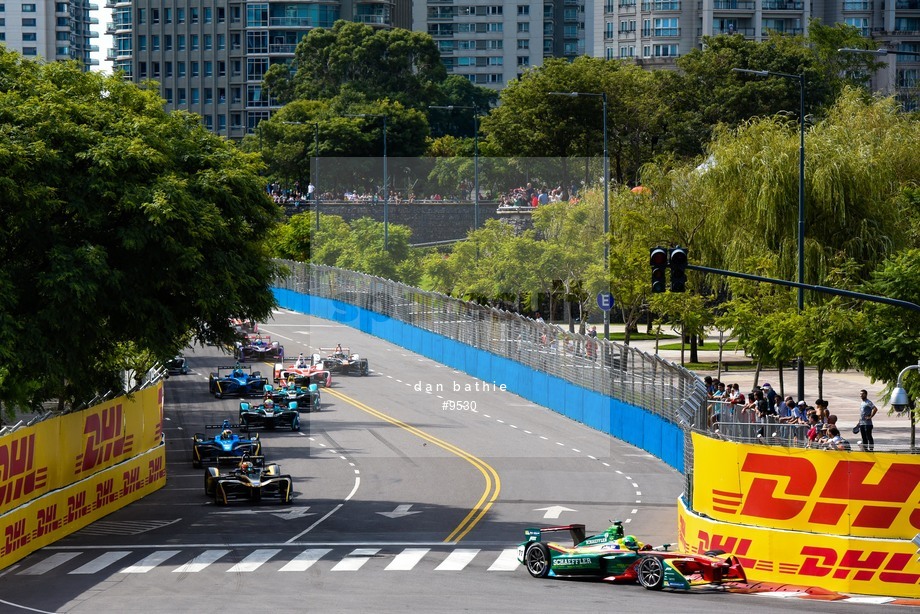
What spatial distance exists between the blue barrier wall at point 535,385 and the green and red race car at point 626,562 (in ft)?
47.1

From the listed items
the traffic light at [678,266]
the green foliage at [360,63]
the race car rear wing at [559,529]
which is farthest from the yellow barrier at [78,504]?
the green foliage at [360,63]

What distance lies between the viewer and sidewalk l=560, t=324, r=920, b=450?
48.2 meters

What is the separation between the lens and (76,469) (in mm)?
34844

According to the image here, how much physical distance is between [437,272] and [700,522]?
171 ft

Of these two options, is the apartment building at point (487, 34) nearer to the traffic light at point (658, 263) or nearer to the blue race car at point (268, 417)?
the blue race car at point (268, 417)

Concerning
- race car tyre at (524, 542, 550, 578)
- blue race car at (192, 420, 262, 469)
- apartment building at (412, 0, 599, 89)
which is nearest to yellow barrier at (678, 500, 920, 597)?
race car tyre at (524, 542, 550, 578)

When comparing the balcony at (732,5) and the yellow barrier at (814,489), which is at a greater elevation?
the balcony at (732,5)

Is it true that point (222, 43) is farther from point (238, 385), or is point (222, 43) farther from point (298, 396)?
point (298, 396)

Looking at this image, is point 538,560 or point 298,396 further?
point 298,396

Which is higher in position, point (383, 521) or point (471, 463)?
point (383, 521)

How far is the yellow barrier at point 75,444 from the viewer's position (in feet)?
101

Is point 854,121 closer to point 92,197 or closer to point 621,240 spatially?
point 621,240

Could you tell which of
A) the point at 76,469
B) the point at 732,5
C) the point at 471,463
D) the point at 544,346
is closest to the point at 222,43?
the point at 732,5

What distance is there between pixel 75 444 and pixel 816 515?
17.2 m
